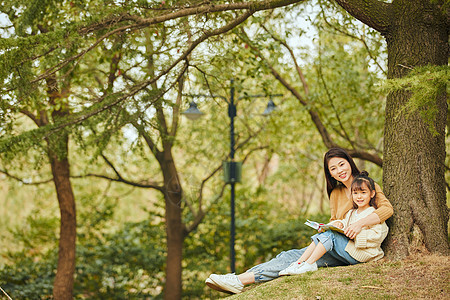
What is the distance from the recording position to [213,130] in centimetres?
1098

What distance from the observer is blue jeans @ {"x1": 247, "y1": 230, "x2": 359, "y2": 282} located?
4.11m

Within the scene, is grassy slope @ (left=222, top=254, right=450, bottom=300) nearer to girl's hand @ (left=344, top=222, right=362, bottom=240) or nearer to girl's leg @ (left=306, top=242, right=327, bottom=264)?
girl's leg @ (left=306, top=242, right=327, bottom=264)

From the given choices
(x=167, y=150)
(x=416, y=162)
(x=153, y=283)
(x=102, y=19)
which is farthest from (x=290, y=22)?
(x=153, y=283)

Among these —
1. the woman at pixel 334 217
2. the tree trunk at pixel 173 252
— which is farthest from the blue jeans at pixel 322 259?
the tree trunk at pixel 173 252

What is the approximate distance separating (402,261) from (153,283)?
7361 mm

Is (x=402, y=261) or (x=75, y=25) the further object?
(x=75, y=25)

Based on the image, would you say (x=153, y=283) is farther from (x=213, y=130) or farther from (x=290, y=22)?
(x=290, y=22)

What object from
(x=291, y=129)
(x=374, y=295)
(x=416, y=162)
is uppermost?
(x=291, y=129)

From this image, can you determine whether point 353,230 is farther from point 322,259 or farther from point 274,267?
point 274,267

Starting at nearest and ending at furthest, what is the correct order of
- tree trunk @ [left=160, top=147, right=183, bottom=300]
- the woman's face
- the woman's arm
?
the woman's arm, the woman's face, tree trunk @ [left=160, top=147, right=183, bottom=300]

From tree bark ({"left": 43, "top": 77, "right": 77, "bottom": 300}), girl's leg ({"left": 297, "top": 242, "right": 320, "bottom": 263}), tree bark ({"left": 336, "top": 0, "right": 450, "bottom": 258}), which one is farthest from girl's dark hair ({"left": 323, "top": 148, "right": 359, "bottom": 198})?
tree bark ({"left": 43, "top": 77, "right": 77, "bottom": 300})

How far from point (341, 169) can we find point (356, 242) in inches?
29.4

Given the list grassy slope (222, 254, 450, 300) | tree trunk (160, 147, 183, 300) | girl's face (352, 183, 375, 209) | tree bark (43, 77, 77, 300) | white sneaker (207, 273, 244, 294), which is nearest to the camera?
grassy slope (222, 254, 450, 300)

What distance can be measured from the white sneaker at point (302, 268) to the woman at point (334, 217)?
168 mm
